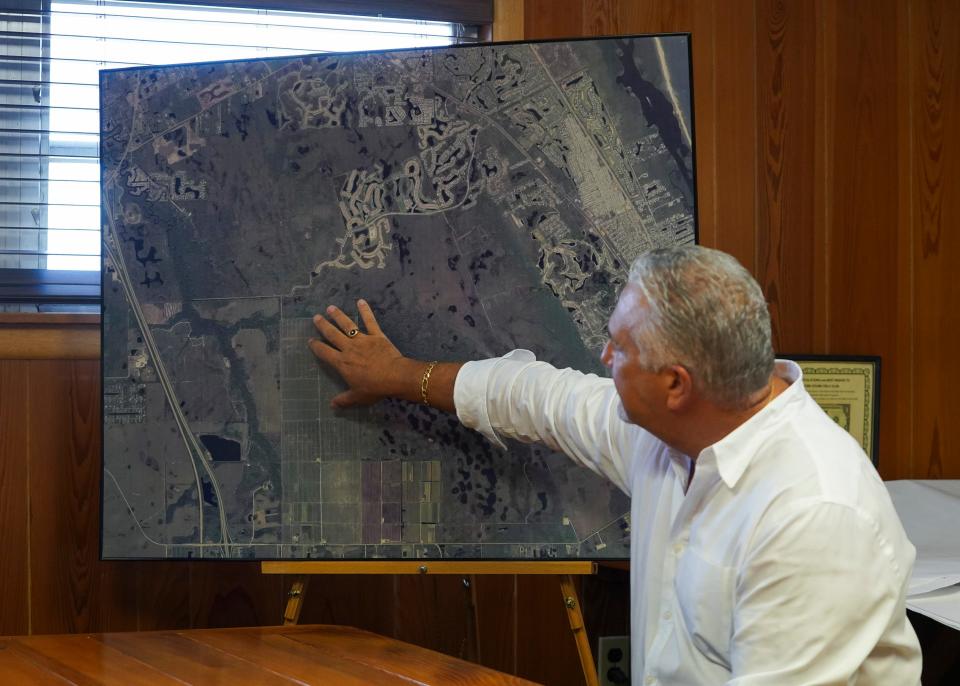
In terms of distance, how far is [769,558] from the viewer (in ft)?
3.60

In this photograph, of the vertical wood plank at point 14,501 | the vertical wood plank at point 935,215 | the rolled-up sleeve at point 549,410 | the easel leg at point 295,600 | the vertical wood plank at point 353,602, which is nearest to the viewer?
the rolled-up sleeve at point 549,410

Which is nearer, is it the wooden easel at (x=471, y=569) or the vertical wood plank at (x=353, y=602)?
the wooden easel at (x=471, y=569)

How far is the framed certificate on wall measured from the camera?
2.45m

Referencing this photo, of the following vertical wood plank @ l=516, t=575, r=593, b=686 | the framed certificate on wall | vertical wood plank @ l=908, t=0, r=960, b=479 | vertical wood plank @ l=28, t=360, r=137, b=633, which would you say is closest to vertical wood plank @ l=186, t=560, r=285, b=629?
vertical wood plank @ l=28, t=360, r=137, b=633

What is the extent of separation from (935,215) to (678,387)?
168cm

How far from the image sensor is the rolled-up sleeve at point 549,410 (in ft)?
5.18

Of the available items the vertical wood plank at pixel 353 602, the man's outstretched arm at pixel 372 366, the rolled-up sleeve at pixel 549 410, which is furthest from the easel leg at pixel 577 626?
the vertical wood plank at pixel 353 602

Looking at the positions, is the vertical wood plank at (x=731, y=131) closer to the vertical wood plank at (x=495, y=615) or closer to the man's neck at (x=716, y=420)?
the vertical wood plank at (x=495, y=615)

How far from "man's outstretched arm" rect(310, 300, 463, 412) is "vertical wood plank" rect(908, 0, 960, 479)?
1.41 m

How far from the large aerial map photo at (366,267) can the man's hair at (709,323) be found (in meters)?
0.58

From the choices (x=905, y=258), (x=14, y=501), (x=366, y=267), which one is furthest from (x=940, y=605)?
(x=14, y=501)

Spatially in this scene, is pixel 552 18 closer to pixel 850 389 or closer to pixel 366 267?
pixel 366 267

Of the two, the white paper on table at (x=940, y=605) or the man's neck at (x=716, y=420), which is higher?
the man's neck at (x=716, y=420)

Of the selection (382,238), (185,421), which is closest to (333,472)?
(185,421)
